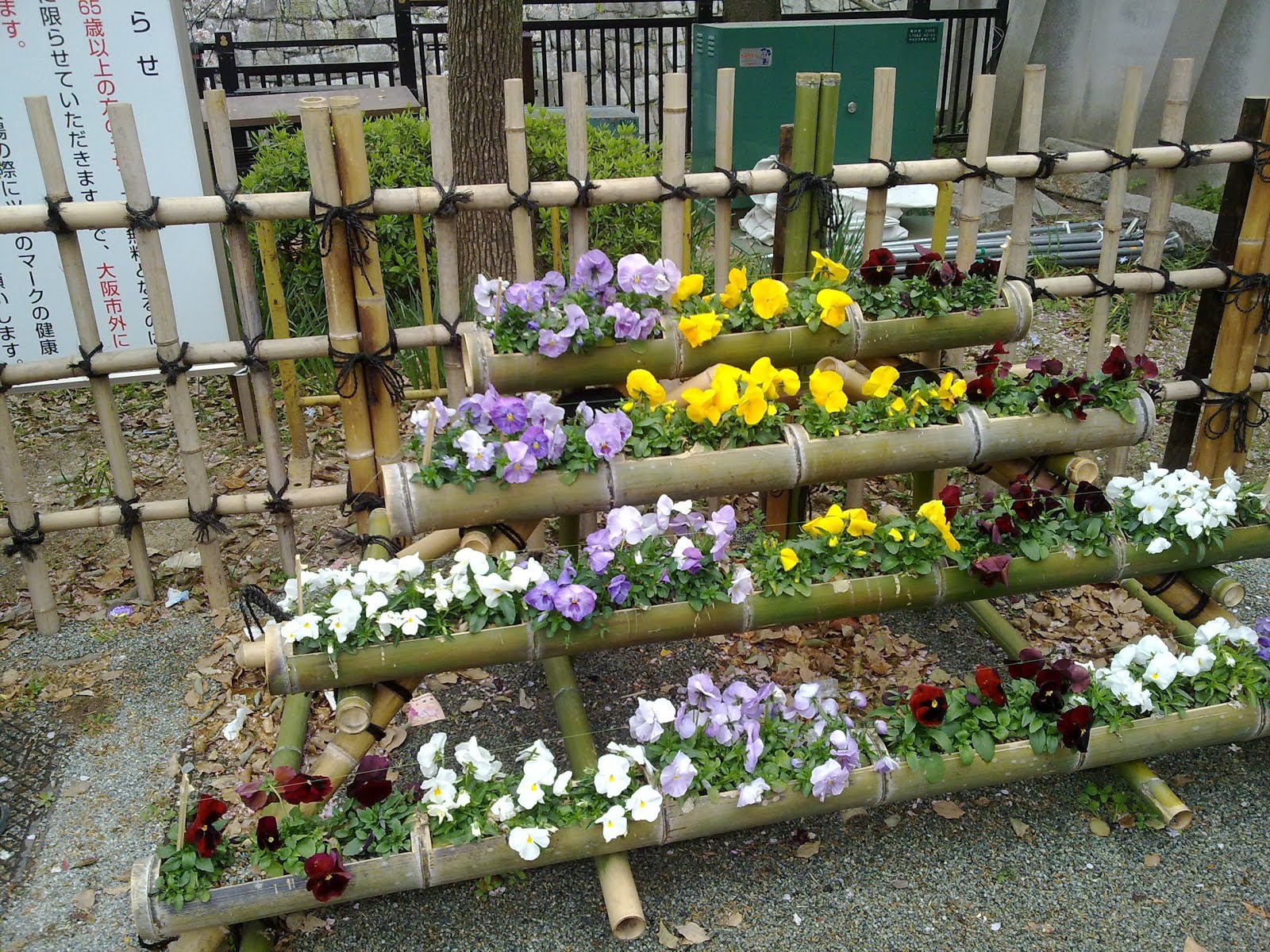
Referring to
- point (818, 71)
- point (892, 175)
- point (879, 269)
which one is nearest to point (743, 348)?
point (879, 269)

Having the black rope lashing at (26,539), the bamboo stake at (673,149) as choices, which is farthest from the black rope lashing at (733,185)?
the black rope lashing at (26,539)

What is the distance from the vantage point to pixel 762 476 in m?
2.81

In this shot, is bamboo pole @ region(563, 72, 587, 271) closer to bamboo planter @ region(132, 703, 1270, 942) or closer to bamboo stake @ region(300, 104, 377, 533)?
bamboo stake @ region(300, 104, 377, 533)

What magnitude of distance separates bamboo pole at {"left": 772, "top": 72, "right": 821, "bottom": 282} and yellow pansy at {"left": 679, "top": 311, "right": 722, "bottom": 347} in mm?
734

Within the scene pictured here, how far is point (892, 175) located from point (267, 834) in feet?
8.65

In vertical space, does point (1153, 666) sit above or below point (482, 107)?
below

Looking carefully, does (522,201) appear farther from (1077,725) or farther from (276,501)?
(1077,725)

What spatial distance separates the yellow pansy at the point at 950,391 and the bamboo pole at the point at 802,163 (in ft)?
2.75

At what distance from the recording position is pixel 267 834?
2.35 meters

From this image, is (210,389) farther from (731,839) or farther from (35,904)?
(731,839)

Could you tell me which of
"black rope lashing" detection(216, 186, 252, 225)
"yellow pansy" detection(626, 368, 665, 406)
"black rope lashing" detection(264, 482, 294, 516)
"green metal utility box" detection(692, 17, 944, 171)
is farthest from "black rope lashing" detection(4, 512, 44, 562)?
"green metal utility box" detection(692, 17, 944, 171)

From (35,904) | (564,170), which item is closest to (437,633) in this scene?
(35,904)

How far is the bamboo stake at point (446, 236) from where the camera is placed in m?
3.23

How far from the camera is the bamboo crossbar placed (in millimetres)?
3201
